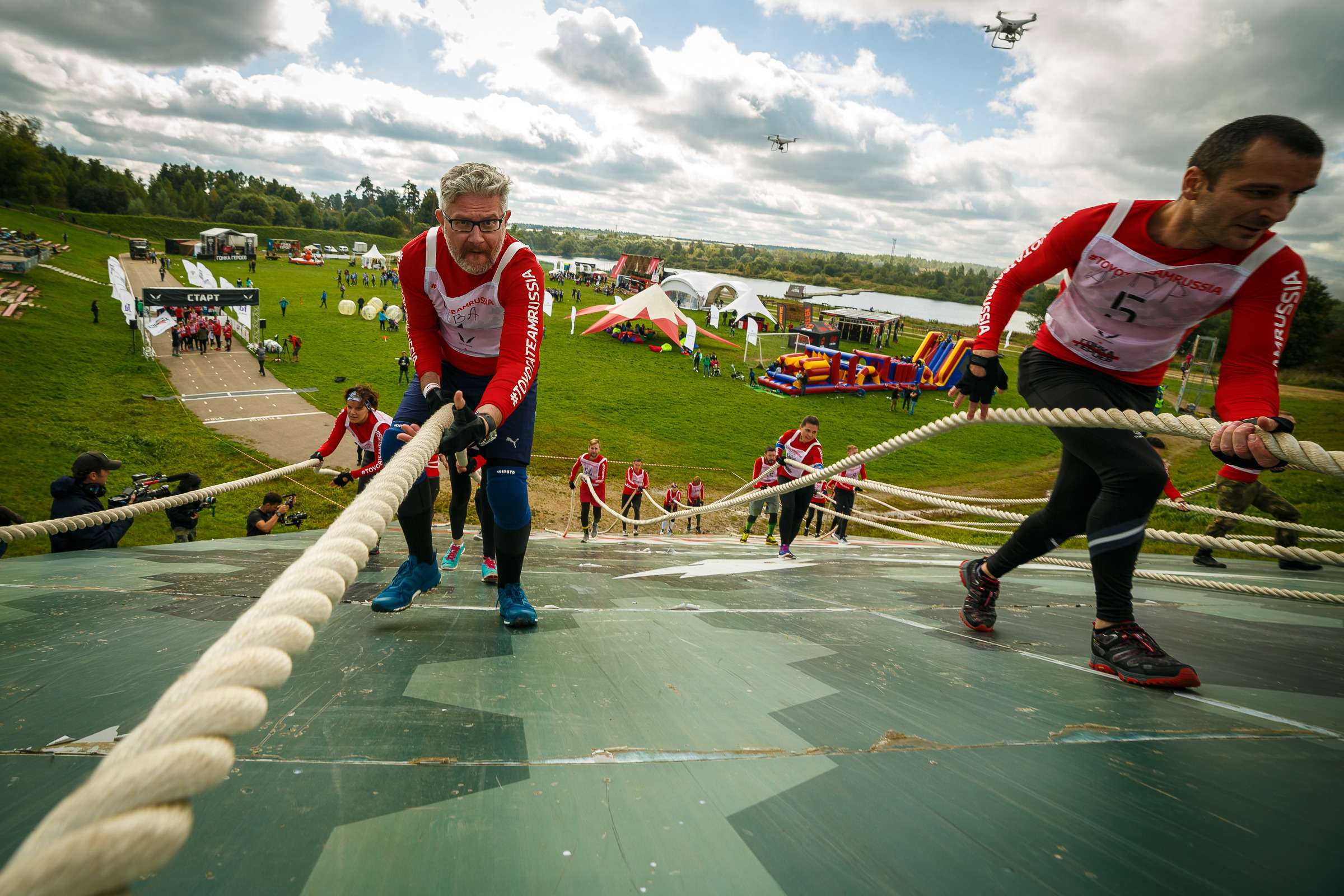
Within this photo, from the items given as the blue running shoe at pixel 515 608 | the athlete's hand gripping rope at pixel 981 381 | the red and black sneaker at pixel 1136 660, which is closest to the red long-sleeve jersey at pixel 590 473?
the blue running shoe at pixel 515 608

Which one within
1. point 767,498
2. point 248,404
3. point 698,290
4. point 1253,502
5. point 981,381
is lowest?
point 248,404

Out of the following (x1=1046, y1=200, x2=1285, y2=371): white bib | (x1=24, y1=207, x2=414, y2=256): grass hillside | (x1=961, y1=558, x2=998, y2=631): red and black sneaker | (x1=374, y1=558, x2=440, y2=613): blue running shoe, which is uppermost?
(x1=24, y1=207, x2=414, y2=256): grass hillside

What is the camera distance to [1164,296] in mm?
2400

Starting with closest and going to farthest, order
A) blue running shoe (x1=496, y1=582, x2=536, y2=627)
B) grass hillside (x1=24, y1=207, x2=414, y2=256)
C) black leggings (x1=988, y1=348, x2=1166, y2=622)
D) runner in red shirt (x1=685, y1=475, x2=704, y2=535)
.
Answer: black leggings (x1=988, y1=348, x2=1166, y2=622) → blue running shoe (x1=496, y1=582, x2=536, y2=627) → runner in red shirt (x1=685, y1=475, x2=704, y2=535) → grass hillside (x1=24, y1=207, x2=414, y2=256)

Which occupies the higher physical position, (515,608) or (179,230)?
(179,230)

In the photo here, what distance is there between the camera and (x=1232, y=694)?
2117 mm

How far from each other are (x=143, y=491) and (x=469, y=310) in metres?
7.03

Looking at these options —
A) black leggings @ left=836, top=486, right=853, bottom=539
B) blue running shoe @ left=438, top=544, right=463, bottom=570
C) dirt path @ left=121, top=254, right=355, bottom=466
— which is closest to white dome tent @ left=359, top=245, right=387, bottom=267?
dirt path @ left=121, top=254, right=355, bottom=466

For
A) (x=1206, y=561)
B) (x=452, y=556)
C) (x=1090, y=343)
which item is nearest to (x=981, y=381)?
(x=1090, y=343)

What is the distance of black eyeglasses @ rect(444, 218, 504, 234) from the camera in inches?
112

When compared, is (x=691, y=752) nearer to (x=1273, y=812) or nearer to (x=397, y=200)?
(x=1273, y=812)

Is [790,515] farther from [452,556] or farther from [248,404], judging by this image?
[248,404]

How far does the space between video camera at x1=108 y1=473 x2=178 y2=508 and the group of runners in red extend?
560cm

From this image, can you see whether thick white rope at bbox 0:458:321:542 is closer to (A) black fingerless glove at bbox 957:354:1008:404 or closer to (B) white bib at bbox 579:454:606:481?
(A) black fingerless glove at bbox 957:354:1008:404
